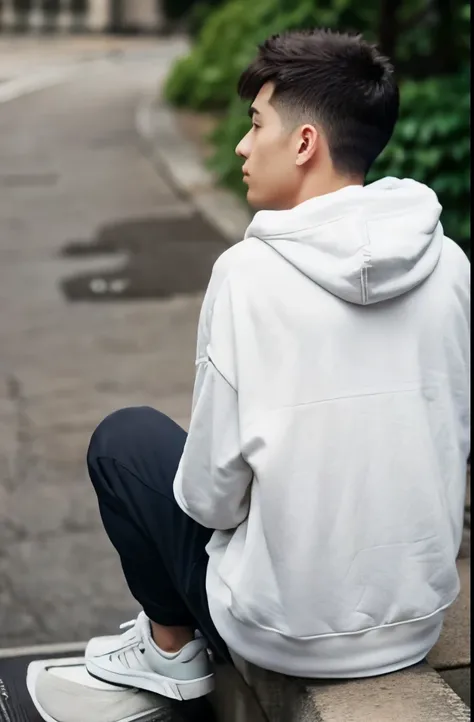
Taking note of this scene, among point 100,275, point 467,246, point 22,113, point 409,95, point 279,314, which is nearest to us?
point 279,314

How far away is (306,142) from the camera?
7.11 ft

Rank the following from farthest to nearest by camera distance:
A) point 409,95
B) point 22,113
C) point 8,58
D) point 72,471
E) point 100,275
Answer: point 8,58, point 22,113, point 100,275, point 409,95, point 72,471

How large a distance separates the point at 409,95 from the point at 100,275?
8.69 ft

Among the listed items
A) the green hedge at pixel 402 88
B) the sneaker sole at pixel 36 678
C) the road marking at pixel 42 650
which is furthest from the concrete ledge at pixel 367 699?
the green hedge at pixel 402 88

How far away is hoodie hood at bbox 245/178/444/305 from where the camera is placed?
6.88 feet

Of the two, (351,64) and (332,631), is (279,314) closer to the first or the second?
(351,64)

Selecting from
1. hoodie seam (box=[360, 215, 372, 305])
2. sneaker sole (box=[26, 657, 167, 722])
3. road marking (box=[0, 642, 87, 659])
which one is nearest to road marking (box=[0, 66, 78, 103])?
road marking (box=[0, 642, 87, 659])

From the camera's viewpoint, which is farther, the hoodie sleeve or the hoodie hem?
the hoodie hem

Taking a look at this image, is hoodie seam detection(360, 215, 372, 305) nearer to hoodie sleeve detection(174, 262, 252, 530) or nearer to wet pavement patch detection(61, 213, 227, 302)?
hoodie sleeve detection(174, 262, 252, 530)

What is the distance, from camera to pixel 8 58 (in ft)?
99.7

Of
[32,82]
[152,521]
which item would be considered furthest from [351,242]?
[32,82]

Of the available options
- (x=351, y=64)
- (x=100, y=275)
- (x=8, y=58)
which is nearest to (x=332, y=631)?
(x=351, y=64)

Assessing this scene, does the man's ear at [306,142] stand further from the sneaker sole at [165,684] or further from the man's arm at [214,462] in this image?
the sneaker sole at [165,684]

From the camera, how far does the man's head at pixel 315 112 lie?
2.16 metres
